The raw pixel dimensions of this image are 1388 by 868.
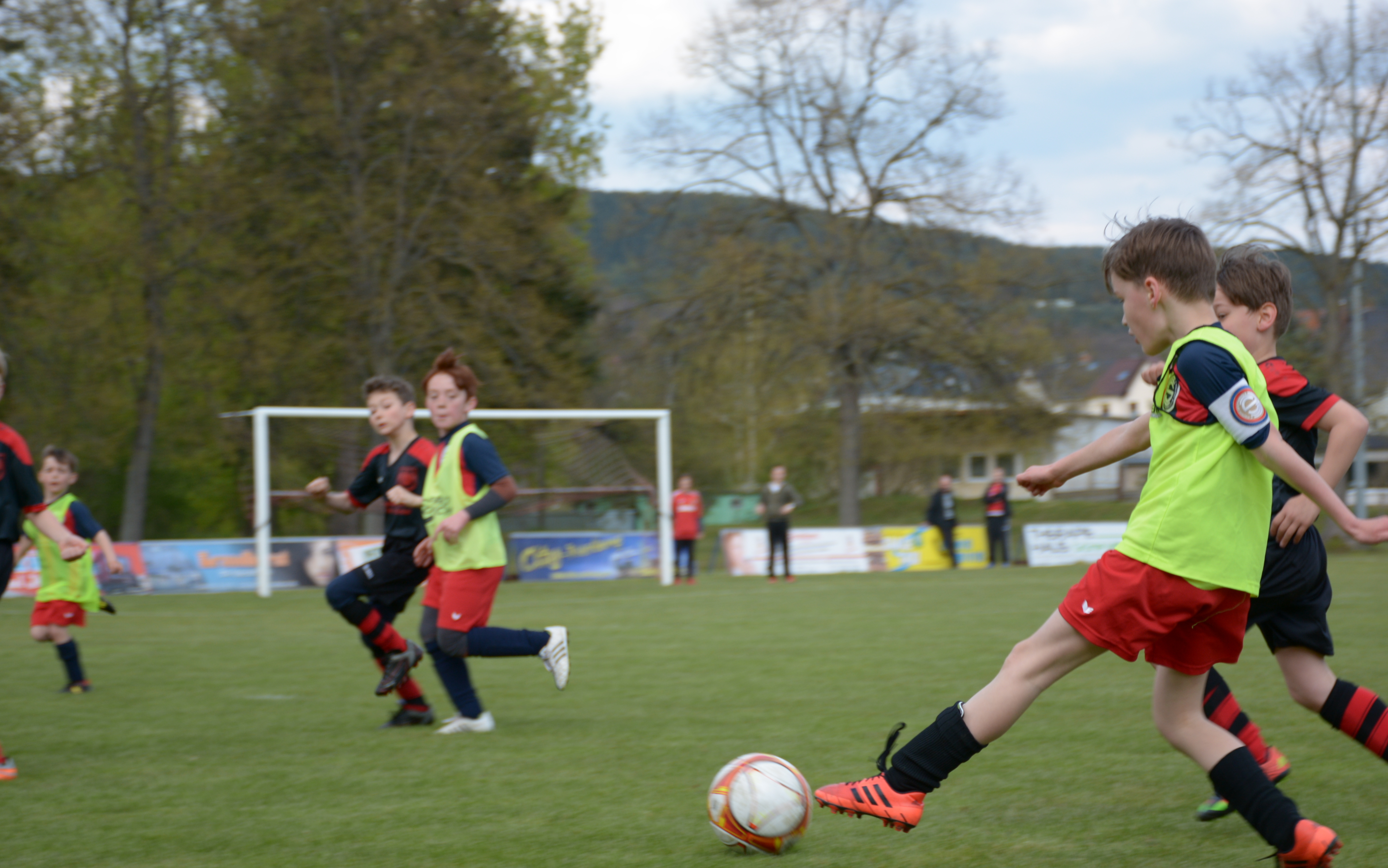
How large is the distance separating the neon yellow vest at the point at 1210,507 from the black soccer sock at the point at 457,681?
145 inches

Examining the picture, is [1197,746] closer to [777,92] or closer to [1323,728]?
[1323,728]

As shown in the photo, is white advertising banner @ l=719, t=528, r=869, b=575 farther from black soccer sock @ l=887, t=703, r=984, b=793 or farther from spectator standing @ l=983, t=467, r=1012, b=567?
black soccer sock @ l=887, t=703, r=984, b=793

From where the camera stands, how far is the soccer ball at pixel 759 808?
3.48 metres

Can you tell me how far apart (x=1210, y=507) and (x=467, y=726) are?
13.1 feet

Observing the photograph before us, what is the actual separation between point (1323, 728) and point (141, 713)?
6030 millimetres

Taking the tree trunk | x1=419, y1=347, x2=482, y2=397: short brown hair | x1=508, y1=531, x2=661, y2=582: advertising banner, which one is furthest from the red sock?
the tree trunk

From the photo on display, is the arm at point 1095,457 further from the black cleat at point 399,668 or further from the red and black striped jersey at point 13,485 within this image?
the red and black striped jersey at point 13,485

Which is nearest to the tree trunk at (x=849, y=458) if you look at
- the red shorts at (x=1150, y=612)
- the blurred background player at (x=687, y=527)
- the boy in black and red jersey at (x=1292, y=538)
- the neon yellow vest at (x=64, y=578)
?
the blurred background player at (x=687, y=527)

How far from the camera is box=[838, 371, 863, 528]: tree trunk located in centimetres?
2855

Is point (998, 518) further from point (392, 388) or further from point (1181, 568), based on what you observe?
point (1181, 568)

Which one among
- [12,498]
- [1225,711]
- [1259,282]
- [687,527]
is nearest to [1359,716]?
[1225,711]

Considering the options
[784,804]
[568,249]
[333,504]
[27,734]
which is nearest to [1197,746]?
[784,804]

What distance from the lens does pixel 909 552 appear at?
2147cm

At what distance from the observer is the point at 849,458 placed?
29.1 m
